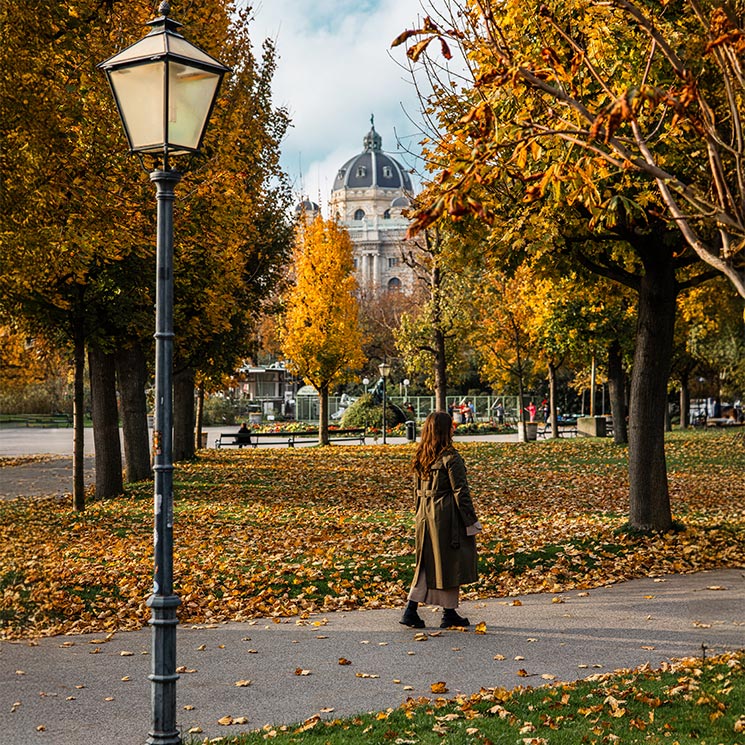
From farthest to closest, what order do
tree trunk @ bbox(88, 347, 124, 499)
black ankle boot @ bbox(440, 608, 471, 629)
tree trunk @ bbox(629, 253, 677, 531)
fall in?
tree trunk @ bbox(88, 347, 124, 499) < tree trunk @ bbox(629, 253, 677, 531) < black ankle boot @ bbox(440, 608, 471, 629)

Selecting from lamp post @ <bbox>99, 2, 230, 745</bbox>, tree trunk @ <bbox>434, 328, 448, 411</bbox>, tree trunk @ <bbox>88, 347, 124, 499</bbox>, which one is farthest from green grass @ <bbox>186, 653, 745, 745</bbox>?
tree trunk @ <bbox>434, 328, 448, 411</bbox>

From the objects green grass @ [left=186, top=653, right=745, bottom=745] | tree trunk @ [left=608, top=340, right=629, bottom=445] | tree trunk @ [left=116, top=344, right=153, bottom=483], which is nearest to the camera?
green grass @ [left=186, top=653, right=745, bottom=745]

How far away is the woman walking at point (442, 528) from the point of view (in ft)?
27.0

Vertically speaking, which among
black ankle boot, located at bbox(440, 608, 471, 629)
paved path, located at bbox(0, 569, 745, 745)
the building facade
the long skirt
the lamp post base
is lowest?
paved path, located at bbox(0, 569, 745, 745)

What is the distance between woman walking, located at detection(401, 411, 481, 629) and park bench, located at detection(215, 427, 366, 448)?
26.3 metres

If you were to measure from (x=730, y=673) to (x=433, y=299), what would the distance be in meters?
27.1

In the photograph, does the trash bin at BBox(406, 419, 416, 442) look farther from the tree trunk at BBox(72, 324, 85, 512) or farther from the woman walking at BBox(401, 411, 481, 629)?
the woman walking at BBox(401, 411, 481, 629)

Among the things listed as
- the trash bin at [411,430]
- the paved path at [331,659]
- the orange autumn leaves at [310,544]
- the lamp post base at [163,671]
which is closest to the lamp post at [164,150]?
the lamp post base at [163,671]

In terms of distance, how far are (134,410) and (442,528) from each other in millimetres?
12891

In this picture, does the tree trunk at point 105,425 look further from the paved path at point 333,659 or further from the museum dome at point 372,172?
→ the museum dome at point 372,172

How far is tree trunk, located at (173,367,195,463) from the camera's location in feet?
84.9

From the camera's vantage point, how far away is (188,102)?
493 cm

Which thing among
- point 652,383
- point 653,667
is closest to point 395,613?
point 653,667

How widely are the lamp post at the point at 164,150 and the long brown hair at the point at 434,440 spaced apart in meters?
3.76
